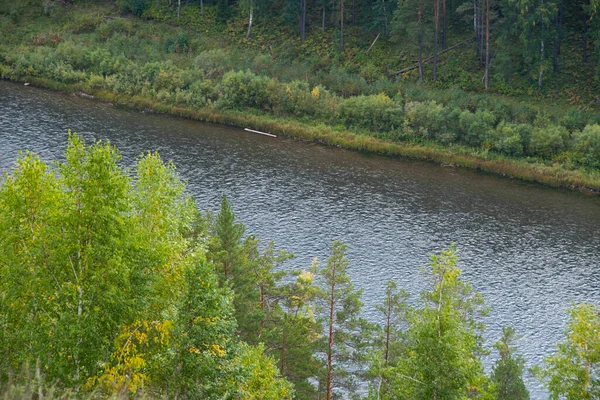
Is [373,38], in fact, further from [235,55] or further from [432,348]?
[432,348]

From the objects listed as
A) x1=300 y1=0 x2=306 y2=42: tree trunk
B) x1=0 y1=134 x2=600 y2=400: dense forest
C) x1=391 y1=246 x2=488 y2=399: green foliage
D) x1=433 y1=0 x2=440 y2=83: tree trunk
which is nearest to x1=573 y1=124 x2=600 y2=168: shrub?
x1=433 y1=0 x2=440 y2=83: tree trunk

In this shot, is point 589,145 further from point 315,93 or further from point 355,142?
point 315,93

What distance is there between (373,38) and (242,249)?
7011cm

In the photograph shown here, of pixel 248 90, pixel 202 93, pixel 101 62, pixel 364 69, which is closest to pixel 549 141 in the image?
pixel 364 69

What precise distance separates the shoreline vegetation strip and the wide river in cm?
181

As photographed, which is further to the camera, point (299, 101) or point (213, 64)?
point (213, 64)

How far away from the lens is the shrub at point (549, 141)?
80.1 metres

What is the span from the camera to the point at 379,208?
221 ft

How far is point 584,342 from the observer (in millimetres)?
28750

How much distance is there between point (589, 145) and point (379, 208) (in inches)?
1084

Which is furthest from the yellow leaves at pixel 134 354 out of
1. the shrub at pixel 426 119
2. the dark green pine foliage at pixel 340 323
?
the shrub at pixel 426 119

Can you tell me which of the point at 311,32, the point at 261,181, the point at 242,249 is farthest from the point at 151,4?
the point at 242,249

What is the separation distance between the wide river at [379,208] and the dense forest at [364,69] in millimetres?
4438

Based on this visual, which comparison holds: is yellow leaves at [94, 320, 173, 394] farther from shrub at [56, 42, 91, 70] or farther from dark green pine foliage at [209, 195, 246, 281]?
shrub at [56, 42, 91, 70]
